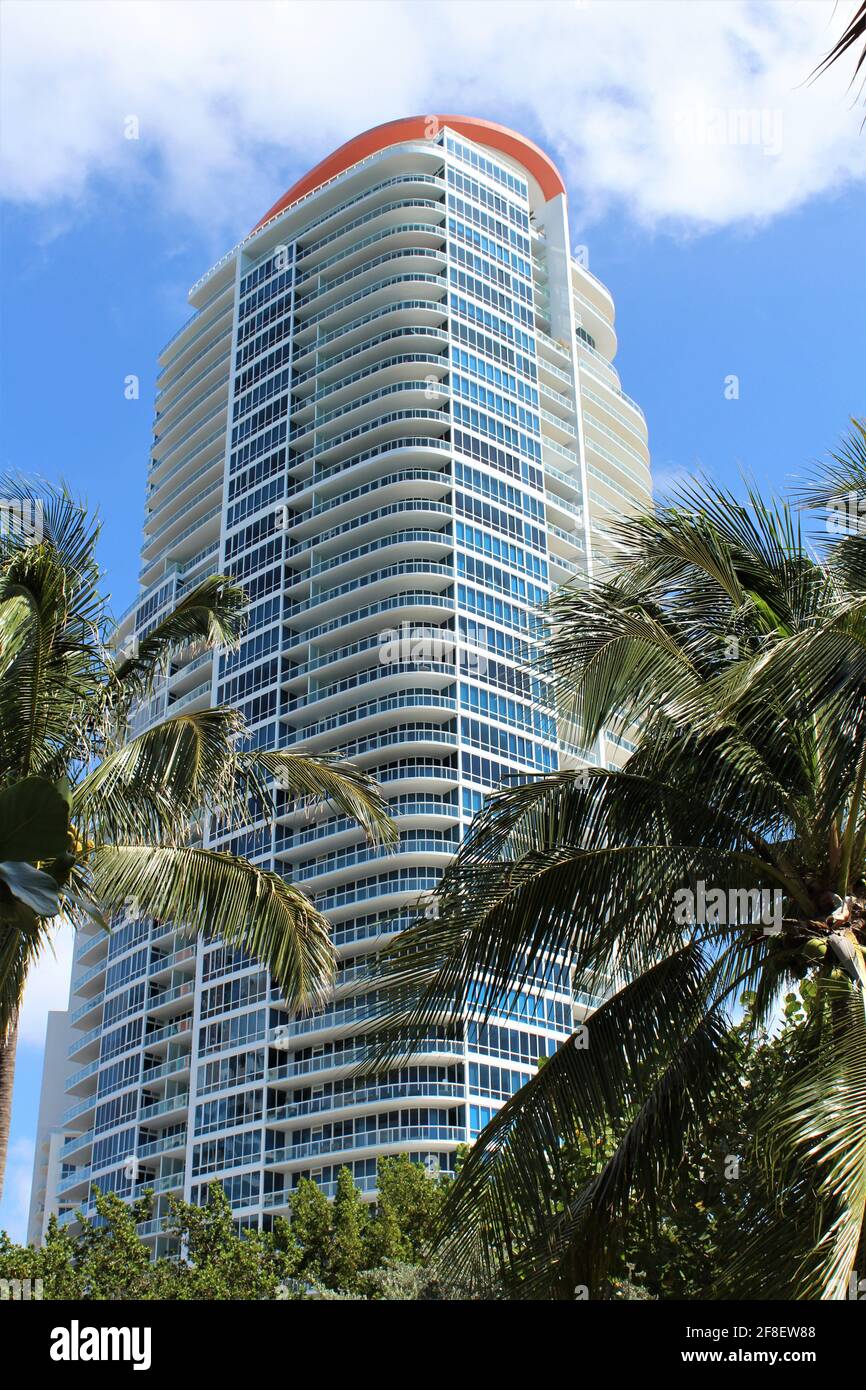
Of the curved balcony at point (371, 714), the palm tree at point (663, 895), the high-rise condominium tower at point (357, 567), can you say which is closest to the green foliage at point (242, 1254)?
the high-rise condominium tower at point (357, 567)

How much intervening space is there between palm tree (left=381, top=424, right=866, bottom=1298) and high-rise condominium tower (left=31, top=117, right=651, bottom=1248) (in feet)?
195

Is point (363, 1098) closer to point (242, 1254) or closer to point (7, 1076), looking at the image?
point (242, 1254)

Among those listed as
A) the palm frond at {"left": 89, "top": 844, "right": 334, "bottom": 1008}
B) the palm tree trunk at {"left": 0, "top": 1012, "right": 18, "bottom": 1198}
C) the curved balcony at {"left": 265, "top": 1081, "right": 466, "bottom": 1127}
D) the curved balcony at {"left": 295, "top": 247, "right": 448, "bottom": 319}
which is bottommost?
the palm tree trunk at {"left": 0, "top": 1012, "right": 18, "bottom": 1198}

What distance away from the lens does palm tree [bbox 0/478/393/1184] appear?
43.7ft

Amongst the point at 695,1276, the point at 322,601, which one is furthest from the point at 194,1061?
the point at 695,1276

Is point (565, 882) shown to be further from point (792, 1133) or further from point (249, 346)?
point (249, 346)

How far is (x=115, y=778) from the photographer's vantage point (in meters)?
14.1

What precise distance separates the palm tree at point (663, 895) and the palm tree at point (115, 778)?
270 cm

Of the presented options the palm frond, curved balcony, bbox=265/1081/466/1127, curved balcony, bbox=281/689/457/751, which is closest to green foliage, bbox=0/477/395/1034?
the palm frond

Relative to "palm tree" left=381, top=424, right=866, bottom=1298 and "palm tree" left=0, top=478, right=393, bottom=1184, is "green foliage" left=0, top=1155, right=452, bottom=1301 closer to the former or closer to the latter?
"palm tree" left=0, top=478, right=393, bottom=1184

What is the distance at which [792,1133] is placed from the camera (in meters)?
9.31

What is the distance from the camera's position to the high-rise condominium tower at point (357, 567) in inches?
3118

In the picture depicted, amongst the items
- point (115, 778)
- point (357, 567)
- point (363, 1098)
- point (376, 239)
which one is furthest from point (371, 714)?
point (115, 778)
